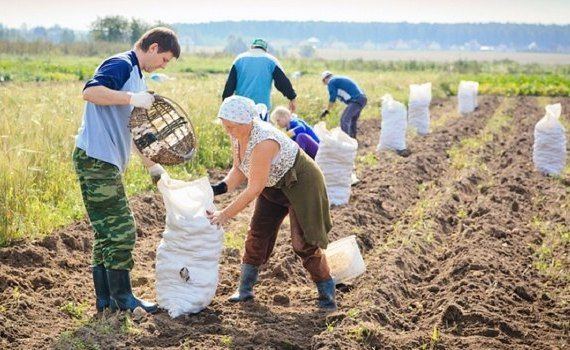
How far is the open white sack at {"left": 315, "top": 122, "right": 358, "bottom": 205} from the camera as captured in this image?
756 cm

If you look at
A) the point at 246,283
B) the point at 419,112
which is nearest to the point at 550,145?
the point at 419,112

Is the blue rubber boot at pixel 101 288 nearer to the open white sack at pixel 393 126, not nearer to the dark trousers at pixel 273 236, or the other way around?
the dark trousers at pixel 273 236

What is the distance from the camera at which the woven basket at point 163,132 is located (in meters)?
4.36

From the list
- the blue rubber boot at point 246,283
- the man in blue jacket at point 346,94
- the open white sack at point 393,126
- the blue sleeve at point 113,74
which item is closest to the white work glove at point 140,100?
the blue sleeve at point 113,74

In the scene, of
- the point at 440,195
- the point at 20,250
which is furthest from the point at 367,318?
the point at 440,195

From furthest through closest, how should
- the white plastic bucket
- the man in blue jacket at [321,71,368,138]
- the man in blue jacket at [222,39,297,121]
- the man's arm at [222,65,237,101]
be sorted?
the man in blue jacket at [321,71,368,138], the man's arm at [222,65,237,101], the man in blue jacket at [222,39,297,121], the white plastic bucket

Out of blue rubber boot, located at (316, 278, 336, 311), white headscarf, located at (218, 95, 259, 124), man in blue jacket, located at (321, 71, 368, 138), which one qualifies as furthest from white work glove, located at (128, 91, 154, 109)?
man in blue jacket, located at (321, 71, 368, 138)

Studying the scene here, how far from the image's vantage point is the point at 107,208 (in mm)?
4262

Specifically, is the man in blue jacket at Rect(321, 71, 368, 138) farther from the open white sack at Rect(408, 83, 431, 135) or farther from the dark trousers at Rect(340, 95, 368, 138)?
the open white sack at Rect(408, 83, 431, 135)

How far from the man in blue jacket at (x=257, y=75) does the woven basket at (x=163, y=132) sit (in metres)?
2.19

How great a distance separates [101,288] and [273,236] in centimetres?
117

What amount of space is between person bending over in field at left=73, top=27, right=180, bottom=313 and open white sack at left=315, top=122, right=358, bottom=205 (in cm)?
343

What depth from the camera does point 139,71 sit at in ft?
14.1

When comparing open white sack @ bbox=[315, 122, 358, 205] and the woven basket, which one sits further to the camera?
open white sack @ bbox=[315, 122, 358, 205]
